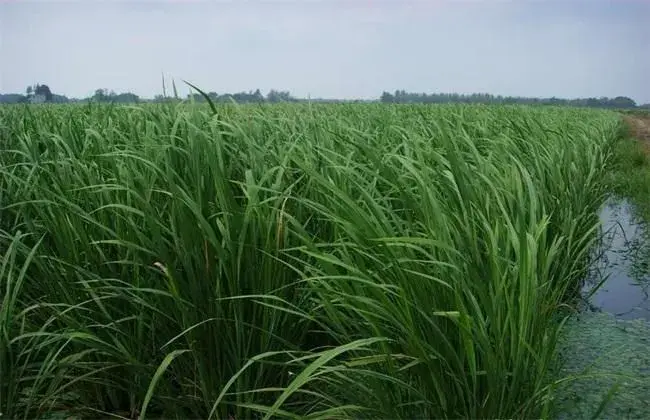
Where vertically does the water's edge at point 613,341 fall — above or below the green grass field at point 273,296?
below

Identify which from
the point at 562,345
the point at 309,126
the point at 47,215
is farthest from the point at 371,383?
the point at 309,126

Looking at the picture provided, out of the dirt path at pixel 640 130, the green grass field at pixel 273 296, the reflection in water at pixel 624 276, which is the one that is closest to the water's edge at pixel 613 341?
the reflection in water at pixel 624 276

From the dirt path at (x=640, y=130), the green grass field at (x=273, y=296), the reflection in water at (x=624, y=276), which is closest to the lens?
the green grass field at (x=273, y=296)

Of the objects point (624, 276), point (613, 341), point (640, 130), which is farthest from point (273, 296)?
point (640, 130)

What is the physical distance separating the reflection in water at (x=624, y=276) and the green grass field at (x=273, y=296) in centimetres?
153

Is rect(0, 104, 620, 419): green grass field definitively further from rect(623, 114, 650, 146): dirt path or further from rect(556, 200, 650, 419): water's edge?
rect(623, 114, 650, 146): dirt path

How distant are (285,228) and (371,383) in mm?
464

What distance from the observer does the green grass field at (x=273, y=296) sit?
1.34 metres

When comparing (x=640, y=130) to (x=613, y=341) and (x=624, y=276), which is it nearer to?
(x=624, y=276)

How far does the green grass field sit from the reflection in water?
1.53 m

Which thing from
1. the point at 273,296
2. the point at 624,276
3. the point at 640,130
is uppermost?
the point at 273,296

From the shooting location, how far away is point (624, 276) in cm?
366

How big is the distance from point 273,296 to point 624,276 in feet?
9.64

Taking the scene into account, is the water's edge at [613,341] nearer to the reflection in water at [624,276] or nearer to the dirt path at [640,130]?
the reflection in water at [624,276]
